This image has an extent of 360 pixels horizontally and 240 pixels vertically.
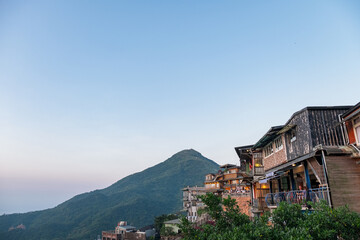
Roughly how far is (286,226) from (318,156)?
24.2 ft

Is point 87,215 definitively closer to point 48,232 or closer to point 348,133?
point 48,232

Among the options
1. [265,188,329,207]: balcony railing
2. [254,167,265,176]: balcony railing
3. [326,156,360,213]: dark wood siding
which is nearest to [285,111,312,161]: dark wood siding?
[326,156,360,213]: dark wood siding

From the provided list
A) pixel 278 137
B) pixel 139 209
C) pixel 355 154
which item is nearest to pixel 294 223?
pixel 355 154

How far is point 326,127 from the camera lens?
15.3 metres

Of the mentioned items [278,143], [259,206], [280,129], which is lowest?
[259,206]

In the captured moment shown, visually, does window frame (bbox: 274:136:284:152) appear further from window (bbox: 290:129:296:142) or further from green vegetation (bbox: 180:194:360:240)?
green vegetation (bbox: 180:194:360:240)

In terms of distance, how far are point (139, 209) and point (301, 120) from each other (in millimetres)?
153786

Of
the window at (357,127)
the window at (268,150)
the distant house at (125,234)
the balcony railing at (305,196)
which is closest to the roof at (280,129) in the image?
the window at (268,150)

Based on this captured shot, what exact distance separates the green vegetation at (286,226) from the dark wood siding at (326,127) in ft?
26.5

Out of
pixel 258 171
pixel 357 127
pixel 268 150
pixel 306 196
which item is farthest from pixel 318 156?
pixel 258 171

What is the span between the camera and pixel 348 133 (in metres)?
14.3

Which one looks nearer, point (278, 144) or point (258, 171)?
point (278, 144)

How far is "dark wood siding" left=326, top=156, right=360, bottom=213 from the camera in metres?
11.8

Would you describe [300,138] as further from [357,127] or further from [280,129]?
[357,127]
